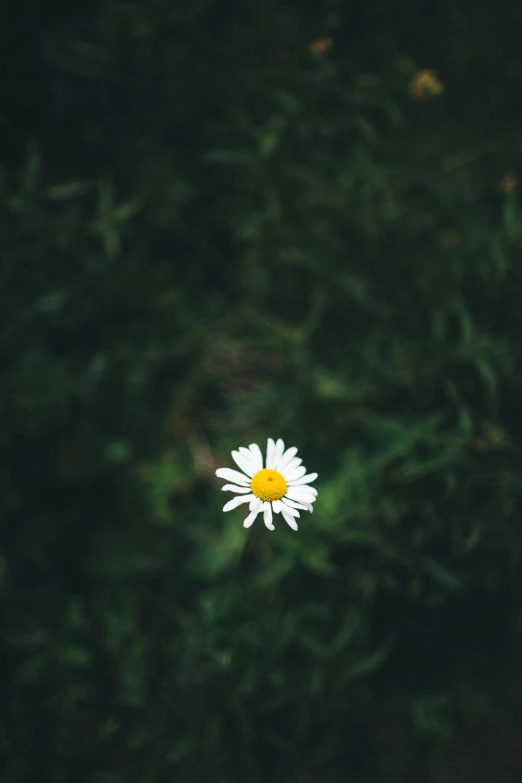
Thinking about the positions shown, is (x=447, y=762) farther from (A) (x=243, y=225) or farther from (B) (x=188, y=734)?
(A) (x=243, y=225)

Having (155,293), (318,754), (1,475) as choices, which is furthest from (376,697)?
(155,293)

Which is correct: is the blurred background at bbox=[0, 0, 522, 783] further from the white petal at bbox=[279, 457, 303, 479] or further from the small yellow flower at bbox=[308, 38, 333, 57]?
the white petal at bbox=[279, 457, 303, 479]

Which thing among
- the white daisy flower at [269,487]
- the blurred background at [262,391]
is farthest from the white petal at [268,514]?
the blurred background at [262,391]

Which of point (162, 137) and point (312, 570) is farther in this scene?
point (162, 137)

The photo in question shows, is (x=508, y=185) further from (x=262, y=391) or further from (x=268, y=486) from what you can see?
(x=268, y=486)

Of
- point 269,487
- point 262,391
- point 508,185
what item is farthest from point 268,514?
point 508,185

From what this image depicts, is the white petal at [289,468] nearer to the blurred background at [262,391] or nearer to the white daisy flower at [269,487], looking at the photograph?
the white daisy flower at [269,487]

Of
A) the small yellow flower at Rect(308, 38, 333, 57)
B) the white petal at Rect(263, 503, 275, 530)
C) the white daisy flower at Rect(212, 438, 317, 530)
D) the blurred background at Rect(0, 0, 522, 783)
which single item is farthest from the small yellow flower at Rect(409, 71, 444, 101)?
the white petal at Rect(263, 503, 275, 530)
